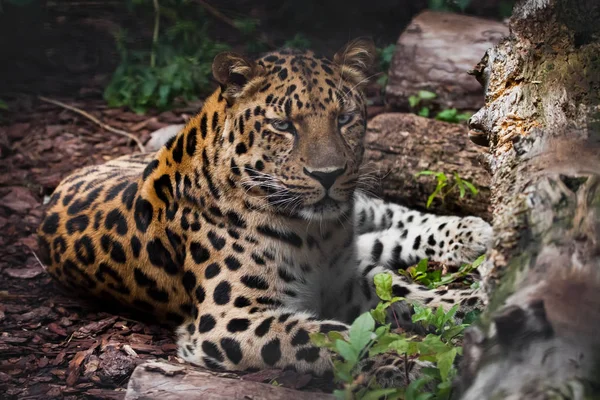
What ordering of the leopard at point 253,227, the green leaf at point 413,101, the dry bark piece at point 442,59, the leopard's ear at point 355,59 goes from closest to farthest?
the leopard at point 253,227, the leopard's ear at point 355,59, the dry bark piece at point 442,59, the green leaf at point 413,101

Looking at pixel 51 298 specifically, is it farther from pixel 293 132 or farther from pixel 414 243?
pixel 414 243

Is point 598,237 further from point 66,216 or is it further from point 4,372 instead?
point 66,216

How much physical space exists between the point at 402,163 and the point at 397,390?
4.15 m

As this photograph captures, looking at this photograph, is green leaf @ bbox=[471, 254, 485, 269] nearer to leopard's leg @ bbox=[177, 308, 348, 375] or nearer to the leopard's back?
leopard's leg @ bbox=[177, 308, 348, 375]

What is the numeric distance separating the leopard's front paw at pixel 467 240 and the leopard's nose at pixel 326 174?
2.05m

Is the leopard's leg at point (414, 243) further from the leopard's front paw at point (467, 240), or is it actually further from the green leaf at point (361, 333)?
the green leaf at point (361, 333)

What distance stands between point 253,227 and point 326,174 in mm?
687

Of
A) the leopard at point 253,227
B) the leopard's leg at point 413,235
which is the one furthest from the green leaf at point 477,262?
the leopard at point 253,227

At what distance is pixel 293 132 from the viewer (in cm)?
556

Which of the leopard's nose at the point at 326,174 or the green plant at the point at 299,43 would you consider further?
the green plant at the point at 299,43

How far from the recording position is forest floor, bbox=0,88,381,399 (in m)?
5.39

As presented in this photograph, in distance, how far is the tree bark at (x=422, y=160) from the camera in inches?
300

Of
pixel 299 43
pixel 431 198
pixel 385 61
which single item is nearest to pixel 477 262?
pixel 431 198

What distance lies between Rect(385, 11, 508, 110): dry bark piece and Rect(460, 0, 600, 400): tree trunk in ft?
13.8
